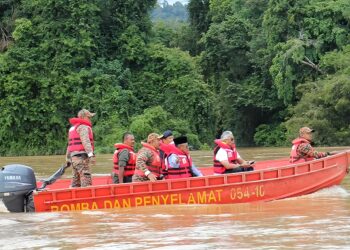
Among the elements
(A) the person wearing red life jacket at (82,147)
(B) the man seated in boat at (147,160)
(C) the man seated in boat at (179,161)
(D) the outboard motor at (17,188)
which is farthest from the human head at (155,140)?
(D) the outboard motor at (17,188)

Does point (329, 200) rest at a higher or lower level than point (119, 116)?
lower

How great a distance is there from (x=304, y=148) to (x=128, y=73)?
25.9 metres

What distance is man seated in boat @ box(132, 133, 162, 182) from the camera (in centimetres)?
1193

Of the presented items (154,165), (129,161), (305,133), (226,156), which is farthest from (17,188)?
(305,133)

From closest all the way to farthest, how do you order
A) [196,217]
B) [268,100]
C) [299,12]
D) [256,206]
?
[196,217] < [256,206] < [299,12] < [268,100]

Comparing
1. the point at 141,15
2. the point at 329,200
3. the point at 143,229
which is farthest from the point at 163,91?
the point at 143,229

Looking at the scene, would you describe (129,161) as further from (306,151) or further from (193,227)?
(306,151)

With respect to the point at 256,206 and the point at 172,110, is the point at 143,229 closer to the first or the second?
the point at 256,206

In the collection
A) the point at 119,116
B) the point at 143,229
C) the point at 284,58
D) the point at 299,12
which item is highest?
the point at 299,12

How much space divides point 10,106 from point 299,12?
578 inches

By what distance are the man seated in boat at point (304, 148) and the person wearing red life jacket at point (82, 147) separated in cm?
381

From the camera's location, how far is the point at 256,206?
12.0 m

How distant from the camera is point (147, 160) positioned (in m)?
12.1

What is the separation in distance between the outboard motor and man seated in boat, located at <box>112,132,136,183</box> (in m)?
1.41
